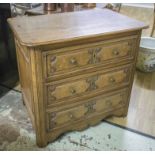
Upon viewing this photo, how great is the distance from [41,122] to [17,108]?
23.3 inches

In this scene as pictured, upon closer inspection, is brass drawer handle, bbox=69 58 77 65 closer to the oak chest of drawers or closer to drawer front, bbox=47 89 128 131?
the oak chest of drawers

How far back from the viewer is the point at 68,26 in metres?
1.32

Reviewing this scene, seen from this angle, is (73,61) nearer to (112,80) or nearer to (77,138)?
(112,80)

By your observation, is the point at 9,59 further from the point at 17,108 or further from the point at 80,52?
the point at 80,52

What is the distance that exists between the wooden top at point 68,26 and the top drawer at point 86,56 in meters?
0.08

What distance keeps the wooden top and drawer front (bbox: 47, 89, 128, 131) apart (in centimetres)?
51

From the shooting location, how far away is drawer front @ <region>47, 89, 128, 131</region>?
1.43m

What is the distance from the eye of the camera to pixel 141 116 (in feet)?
6.00

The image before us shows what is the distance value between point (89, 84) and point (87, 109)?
8.6 inches

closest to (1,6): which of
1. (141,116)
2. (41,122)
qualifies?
(41,122)

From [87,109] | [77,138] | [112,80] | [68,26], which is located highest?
[68,26]

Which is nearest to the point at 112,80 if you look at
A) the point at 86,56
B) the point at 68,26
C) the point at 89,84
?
the point at 89,84

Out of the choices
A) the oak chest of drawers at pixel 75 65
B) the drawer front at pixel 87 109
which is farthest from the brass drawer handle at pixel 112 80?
the drawer front at pixel 87 109

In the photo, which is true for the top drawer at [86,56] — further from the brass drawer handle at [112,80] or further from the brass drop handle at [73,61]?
the brass drawer handle at [112,80]
